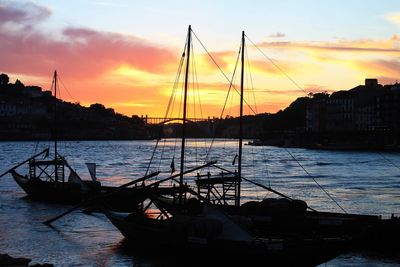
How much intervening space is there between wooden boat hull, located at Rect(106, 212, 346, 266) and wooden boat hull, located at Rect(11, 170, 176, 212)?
626 cm

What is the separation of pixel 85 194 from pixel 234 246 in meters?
27.2

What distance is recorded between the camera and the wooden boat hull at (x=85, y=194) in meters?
43.9

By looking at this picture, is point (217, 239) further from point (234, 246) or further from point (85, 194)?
point (85, 194)

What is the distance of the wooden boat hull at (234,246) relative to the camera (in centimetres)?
2697

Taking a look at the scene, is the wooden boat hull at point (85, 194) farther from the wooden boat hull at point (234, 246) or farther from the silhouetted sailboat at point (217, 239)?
the wooden boat hull at point (234, 246)

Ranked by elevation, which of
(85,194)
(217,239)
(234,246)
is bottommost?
(85,194)

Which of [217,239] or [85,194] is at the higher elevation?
[217,239]

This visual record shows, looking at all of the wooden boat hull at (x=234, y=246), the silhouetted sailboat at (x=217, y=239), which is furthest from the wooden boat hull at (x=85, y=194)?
the wooden boat hull at (x=234, y=246)

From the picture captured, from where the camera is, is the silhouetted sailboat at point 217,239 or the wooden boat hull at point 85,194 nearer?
the silhouetted sailboat at point 217,239

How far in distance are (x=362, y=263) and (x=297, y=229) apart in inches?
149

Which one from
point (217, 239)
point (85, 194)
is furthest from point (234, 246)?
point (85, 194)

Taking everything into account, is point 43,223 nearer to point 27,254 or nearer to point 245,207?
point 27,254

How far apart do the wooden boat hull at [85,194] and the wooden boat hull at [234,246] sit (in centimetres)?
626

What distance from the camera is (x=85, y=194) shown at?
53812 millimetres
